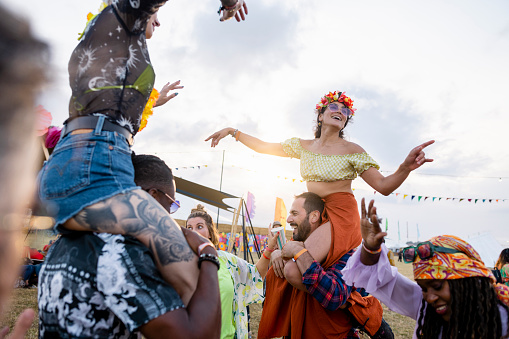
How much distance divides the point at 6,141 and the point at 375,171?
9.13 feet

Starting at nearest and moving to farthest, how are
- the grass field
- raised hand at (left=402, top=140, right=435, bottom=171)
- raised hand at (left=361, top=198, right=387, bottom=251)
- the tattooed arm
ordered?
the tattooed arm → raised hand at (left=361, top=198, right=387, bottom=251) → raised hand at (left=402, top=140, right=435, bottom=171) → the grass field

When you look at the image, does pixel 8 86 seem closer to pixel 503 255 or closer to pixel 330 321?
pixel 330 321

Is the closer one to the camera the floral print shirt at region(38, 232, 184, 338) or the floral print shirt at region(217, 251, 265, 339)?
the floral print shirt at region(38, 232, 184, 338)

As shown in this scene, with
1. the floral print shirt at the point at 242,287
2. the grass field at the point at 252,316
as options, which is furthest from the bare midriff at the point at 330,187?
the grass field at the point at 252,316

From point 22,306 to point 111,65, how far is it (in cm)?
572

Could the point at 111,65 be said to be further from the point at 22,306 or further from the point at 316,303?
the point at 22,306

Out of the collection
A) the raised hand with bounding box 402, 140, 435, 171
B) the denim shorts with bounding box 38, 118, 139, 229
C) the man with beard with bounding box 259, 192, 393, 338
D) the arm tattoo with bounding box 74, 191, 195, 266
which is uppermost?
the raised hand with bounding box 402, 140, 435, 171

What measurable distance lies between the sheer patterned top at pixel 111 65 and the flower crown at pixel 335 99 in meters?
2.38

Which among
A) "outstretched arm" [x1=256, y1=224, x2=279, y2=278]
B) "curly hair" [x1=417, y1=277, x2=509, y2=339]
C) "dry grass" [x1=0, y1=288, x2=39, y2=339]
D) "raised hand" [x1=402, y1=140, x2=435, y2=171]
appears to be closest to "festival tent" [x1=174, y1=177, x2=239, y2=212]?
"dry grass" [x1=0, y1=288, x2=39, y2=339]

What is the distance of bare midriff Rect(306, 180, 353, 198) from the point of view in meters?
3.11

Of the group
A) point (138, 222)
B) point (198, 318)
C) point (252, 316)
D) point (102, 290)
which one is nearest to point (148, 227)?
point (138, 222)

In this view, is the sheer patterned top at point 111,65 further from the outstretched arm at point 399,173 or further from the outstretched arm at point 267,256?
the outstretched arm at point 267,256

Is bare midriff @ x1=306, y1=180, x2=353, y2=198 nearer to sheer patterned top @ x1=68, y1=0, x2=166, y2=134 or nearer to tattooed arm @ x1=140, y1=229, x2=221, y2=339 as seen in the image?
tattooed arm @ x1=140, y1=229, x2=221, y2=339

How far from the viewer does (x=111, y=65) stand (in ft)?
4.40
